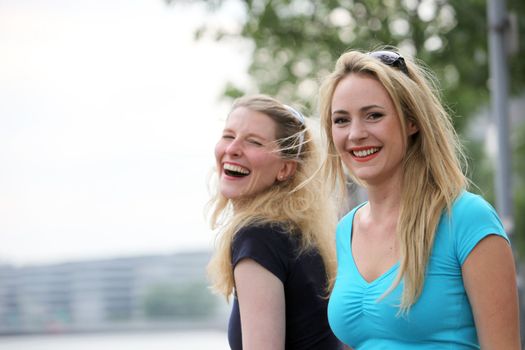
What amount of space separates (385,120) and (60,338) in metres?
11.1

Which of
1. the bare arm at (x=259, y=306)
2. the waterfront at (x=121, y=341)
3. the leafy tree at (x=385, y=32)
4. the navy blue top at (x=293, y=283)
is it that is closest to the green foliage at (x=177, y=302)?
the waterfront at (x=121, y=341)

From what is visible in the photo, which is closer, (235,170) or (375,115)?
(375,115)

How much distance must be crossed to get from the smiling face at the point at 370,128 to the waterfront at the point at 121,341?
9.06m

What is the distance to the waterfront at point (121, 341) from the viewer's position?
11555 mm

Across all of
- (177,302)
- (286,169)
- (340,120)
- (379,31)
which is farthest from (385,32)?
(340,120)

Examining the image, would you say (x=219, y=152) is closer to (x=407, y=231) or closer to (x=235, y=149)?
(x=235, y=149)

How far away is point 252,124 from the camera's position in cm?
349

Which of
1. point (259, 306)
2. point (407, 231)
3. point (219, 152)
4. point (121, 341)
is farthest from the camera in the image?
point (121, 341)

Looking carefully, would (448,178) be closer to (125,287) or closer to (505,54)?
(505,54)

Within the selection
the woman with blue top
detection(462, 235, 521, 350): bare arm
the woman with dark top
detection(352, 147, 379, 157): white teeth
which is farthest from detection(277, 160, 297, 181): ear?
detection(462, 235, 521, 350): bare arm

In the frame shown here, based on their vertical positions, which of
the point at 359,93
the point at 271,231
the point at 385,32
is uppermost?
the point at 385,32

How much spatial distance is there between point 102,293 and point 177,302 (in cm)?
123

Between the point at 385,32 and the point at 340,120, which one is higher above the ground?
the point at 385,32

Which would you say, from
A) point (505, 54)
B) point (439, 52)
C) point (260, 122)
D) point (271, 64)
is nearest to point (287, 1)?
point (439, 52)
